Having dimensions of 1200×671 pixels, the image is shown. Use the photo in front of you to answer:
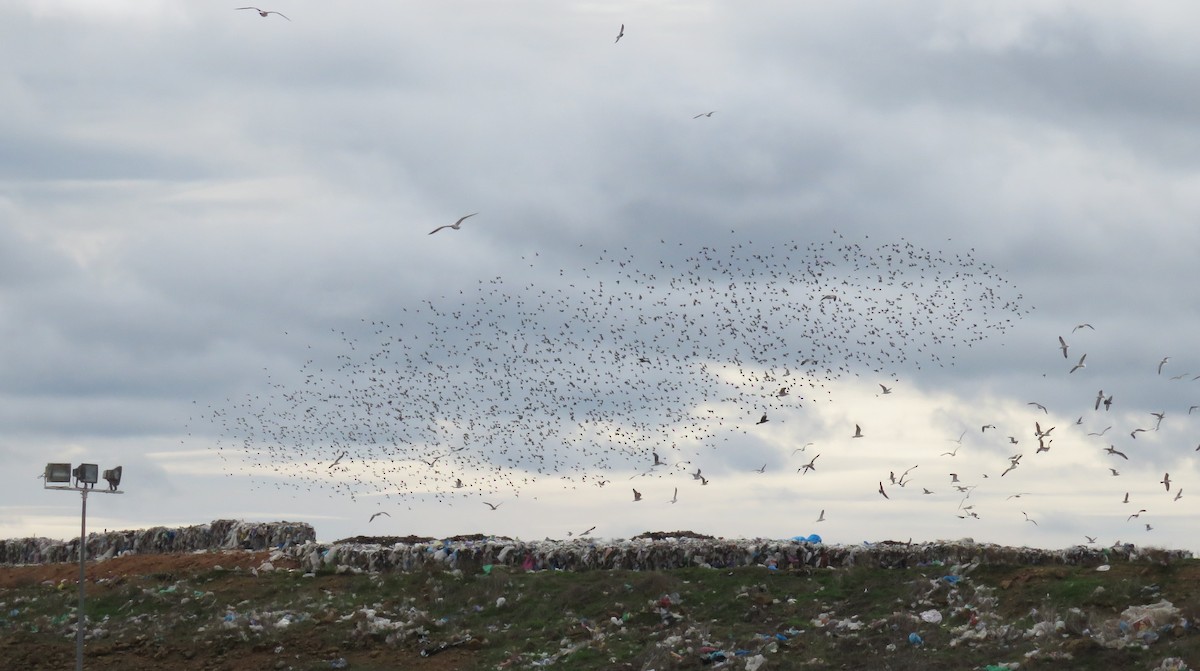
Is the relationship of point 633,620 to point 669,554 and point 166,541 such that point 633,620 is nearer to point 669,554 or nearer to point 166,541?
point 669,554

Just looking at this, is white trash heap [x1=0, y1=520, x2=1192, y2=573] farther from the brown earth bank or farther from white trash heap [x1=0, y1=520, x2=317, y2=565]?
the brown earth bank

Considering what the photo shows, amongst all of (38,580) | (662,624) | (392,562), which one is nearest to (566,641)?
(662,624)

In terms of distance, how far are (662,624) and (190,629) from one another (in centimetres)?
714

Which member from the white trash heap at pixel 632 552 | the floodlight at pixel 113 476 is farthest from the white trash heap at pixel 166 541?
the floodlight at pixel 113 476

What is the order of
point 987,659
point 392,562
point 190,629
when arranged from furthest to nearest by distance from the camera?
point 392,562 < point 190,629 < point 987,659

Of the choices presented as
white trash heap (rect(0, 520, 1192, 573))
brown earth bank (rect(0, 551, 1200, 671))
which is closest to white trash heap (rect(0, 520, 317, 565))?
white trash heap (rect(0, 520, 1192, 573))

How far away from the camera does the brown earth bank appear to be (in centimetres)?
1566

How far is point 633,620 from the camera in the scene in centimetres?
1823

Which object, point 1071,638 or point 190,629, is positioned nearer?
point 1071,638

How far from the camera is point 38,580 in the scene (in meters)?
24.8

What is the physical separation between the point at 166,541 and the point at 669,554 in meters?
11.4

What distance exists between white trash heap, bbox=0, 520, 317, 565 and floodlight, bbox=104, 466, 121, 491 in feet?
21.4

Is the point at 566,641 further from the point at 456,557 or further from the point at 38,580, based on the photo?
the point at 38,580

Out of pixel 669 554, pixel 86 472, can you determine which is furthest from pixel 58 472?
pixel 669 554
